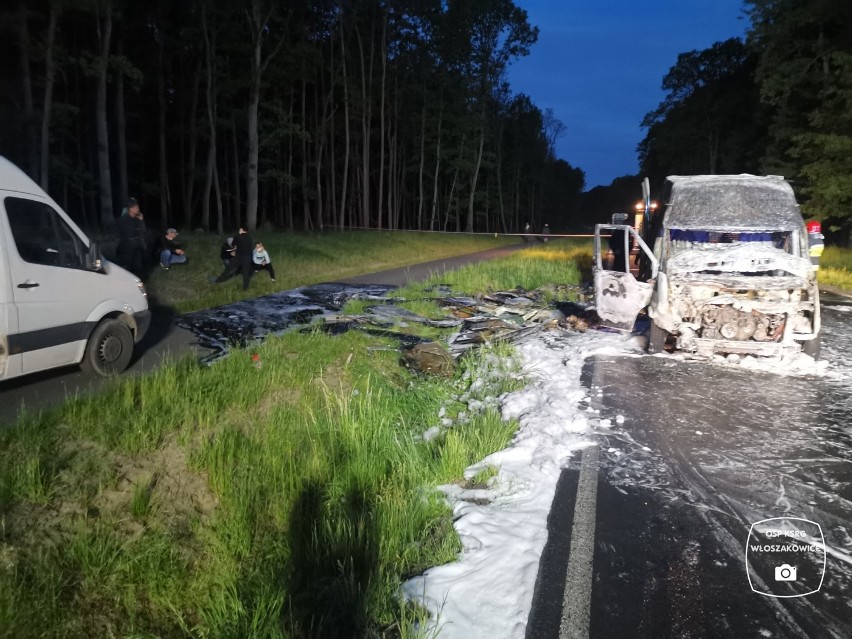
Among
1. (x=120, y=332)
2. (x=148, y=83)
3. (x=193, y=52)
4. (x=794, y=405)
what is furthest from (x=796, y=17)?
(x=148, y=83)

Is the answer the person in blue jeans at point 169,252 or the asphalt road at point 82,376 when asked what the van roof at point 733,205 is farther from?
the person in blue jeans at point 169,252

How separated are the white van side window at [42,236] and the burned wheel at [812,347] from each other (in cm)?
933

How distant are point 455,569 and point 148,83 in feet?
125

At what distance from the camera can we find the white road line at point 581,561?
2.87 metres

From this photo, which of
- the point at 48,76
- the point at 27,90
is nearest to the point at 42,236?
the point at 48,76

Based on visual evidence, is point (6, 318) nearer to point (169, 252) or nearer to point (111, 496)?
point (111, 496)

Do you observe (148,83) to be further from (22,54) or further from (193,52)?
(22,54)

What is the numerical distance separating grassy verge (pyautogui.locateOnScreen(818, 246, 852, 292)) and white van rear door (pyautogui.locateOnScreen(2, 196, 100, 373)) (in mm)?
18489

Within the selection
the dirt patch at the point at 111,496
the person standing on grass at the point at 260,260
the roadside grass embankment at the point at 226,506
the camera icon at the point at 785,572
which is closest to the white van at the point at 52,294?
the roadside grass embankment at the point at 226,506

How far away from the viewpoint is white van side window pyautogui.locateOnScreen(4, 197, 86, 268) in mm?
5535

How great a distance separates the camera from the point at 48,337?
5.71m

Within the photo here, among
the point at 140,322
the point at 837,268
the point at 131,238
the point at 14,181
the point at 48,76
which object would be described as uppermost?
the point at 48,76

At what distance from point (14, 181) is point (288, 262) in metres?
11.8

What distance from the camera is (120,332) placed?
6.78 metres
